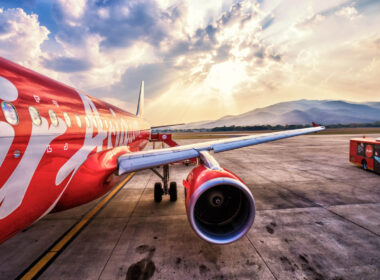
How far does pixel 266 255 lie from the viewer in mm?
3775

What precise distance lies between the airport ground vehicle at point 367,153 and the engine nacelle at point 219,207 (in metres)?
10.6

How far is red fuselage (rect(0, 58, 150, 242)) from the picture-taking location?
7.80 ft

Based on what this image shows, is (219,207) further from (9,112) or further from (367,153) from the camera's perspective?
(367,153)

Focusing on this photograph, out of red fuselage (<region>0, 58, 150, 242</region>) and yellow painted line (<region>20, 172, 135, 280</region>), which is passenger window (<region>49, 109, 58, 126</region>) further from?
yellow painted line (<region>20, 172, 135, 280</region>)

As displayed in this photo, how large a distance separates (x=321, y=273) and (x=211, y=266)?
1931 mm

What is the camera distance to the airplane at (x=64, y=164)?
2.43 metres

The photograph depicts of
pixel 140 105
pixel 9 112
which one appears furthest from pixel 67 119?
pixel 140 105

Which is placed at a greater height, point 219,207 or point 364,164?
point 219,207

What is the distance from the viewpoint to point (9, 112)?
7.91 feet

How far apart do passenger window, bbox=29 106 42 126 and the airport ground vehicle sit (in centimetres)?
1387

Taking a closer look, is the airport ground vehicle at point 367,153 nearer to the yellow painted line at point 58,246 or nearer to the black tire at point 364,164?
the black tire at point 364,164

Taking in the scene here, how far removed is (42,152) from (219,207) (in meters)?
3.39

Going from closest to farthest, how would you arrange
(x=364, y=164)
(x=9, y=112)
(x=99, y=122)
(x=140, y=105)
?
(x=9, y=112)
(x=99, y=122)
(x=364, y=164)
(x=140, y=105)

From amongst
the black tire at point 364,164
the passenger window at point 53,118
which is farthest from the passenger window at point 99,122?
the black tire at point 364,164
